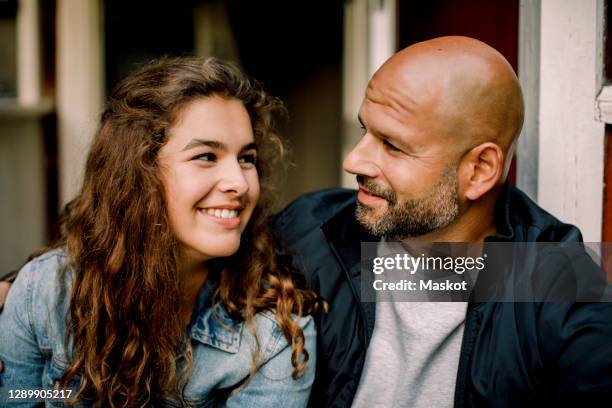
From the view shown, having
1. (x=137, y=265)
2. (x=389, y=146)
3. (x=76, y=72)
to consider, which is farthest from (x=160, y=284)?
(x=76, y=72)

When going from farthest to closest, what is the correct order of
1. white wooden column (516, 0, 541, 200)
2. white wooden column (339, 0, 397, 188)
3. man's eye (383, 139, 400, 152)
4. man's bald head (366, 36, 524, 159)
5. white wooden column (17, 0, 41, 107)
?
white wooden column (17, 0, 41, 107)
white wooden column (339, 0, 397, 188)
white wooden column (516, 0, 541, 200)
man's eye (383, 139, 400, 152)
man's bald head (366, 36, 524, 159)

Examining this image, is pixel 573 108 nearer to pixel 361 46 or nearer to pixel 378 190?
pixel 378 190

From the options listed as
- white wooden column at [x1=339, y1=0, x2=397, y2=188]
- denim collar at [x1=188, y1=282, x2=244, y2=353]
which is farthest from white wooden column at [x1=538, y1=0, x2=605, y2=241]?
white wooden column at [x1=339, y1=0, x2=397, y2=188]

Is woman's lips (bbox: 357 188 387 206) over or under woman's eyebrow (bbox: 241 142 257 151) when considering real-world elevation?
under

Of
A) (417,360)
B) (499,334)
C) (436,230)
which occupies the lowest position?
(417,360)

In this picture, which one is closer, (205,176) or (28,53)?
(205,176)

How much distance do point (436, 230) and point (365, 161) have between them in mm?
325

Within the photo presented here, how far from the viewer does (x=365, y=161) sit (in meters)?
1.89

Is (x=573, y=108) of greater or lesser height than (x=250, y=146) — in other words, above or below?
above

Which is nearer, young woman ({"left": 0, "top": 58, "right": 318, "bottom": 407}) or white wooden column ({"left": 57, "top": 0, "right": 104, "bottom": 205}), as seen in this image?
young woman ({"left": 0, "top": 58, "right": 318, "bottom": 407})

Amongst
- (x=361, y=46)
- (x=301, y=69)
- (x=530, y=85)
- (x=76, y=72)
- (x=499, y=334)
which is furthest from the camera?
(x=301, y=69)

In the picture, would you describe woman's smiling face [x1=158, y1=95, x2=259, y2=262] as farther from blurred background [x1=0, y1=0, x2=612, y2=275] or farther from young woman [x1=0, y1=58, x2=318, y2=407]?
blurred background [x1=0, y1=0, x2=612, y2=275]

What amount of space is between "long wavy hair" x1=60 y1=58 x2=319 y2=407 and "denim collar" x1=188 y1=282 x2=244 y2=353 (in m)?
0.03

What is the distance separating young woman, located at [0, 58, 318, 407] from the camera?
170cm
